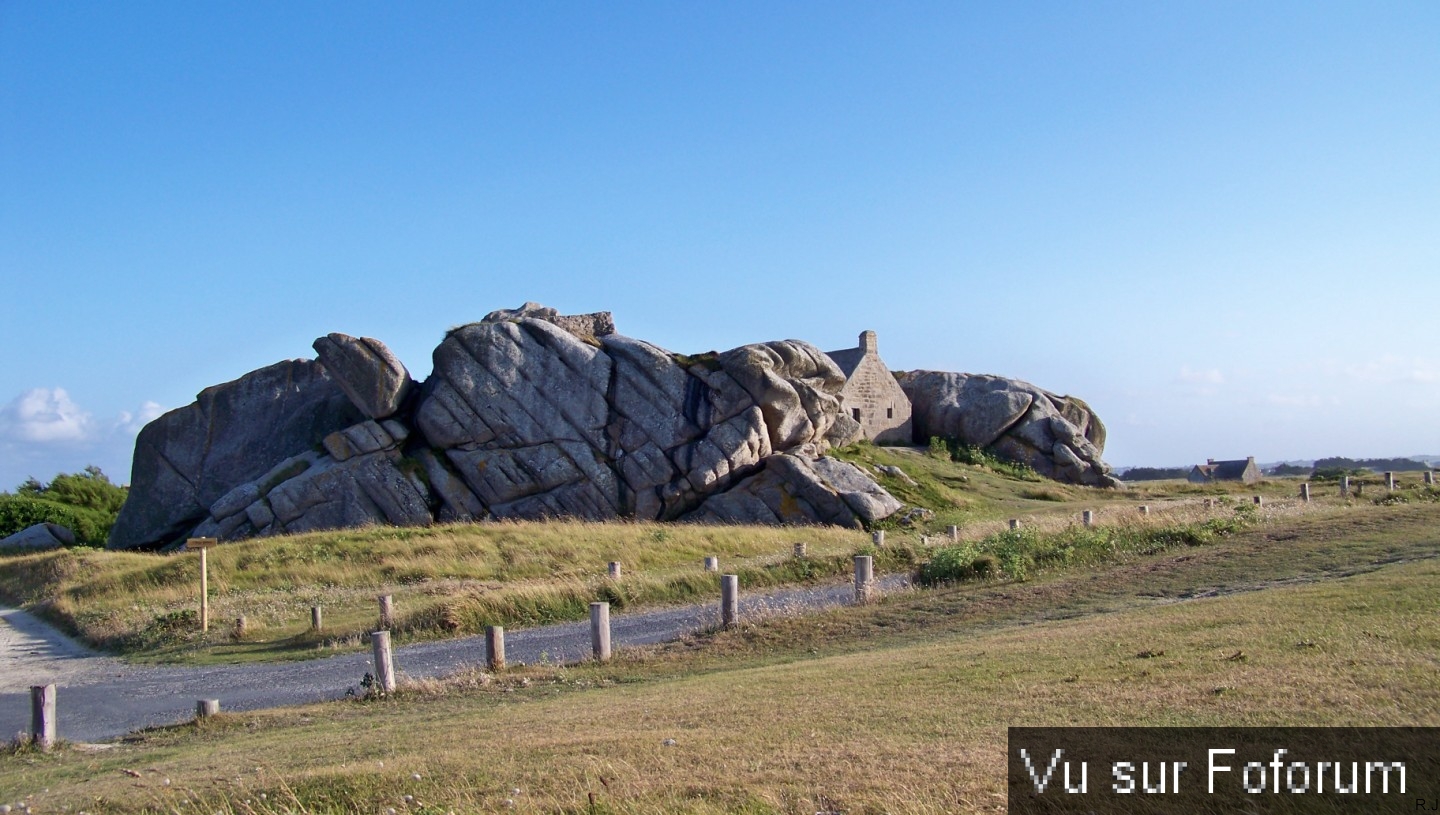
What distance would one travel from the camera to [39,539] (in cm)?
5209

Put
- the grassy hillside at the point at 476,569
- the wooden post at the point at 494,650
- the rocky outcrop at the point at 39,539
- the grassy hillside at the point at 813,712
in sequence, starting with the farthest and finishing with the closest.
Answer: the rocky outcrop at the point at 39,539 → the grassy hillside at the point at 476,569 → the wooden post at the point at 494,650 → the grassy hillside at the point at 813,712

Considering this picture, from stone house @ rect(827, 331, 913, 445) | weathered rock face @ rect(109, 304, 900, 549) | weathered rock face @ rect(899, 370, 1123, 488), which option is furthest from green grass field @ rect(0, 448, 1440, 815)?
weathered rock face @ rect(899, 370, 1123, 488)

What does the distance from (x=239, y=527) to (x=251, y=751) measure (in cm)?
3372

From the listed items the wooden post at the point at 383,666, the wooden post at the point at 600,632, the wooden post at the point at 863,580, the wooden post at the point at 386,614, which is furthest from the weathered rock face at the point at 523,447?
the wooden post at the point at 383,666

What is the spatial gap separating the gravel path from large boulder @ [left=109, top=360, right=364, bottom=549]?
74.5 feet

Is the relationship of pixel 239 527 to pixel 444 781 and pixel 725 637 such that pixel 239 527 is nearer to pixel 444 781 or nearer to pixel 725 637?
pixel 725 637

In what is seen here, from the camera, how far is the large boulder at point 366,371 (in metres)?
43.7

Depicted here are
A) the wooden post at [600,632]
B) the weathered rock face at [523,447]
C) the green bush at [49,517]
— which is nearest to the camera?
the wooden post at [600,632]

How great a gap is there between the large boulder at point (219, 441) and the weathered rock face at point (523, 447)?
10cm

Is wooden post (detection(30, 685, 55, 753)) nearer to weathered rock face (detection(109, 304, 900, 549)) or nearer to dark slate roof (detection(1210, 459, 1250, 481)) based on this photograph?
weathered rock face (detection(109, 304, 900, 549))

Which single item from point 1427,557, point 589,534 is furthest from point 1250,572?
point 589,534

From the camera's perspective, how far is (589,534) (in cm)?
3300

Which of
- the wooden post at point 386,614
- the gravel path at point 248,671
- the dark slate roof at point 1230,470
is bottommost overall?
the gravel path at point 248,671

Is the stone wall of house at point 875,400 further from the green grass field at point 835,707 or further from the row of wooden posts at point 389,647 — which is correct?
the green grass field at point 835,707
